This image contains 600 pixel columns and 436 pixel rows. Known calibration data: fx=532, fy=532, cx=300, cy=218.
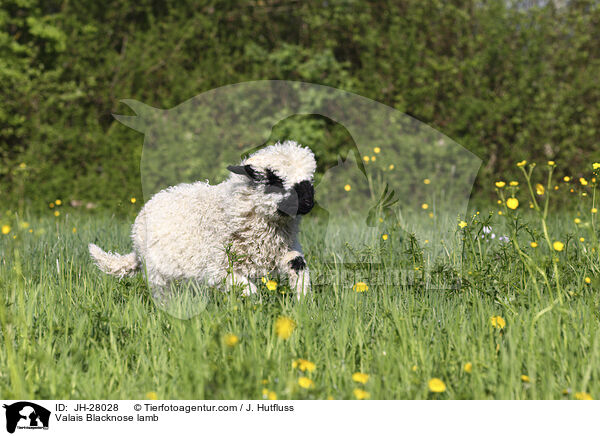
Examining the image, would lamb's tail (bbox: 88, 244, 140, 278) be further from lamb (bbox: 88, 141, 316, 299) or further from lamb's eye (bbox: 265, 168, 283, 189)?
lamb's eye (bbox: 265, 168, 283, 189)

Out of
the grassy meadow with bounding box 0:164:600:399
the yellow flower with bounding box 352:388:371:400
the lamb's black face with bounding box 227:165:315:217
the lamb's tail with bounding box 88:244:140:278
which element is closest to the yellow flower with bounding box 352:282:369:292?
the grassy meadow with bounding box 0:164:600:399

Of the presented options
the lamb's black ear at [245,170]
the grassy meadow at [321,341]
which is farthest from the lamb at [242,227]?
the grassy meadow at [321,341]

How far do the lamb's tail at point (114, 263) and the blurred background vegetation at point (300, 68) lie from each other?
12.4 ft

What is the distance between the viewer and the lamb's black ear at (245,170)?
9.31 feet

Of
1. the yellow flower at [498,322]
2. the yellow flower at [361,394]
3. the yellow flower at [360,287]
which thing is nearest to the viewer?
the yellow flower at [361,394]

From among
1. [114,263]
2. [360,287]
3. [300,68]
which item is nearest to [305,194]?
[360,287]

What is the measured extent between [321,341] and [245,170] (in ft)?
3.21

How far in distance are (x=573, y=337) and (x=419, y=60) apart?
18.5 ft

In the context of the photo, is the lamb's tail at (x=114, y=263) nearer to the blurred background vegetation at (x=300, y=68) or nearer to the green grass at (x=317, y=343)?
the green grass at (x=317, y=343)

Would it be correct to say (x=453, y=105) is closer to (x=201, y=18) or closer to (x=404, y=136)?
(x=404, y=136)

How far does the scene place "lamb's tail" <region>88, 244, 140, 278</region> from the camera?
338cm
